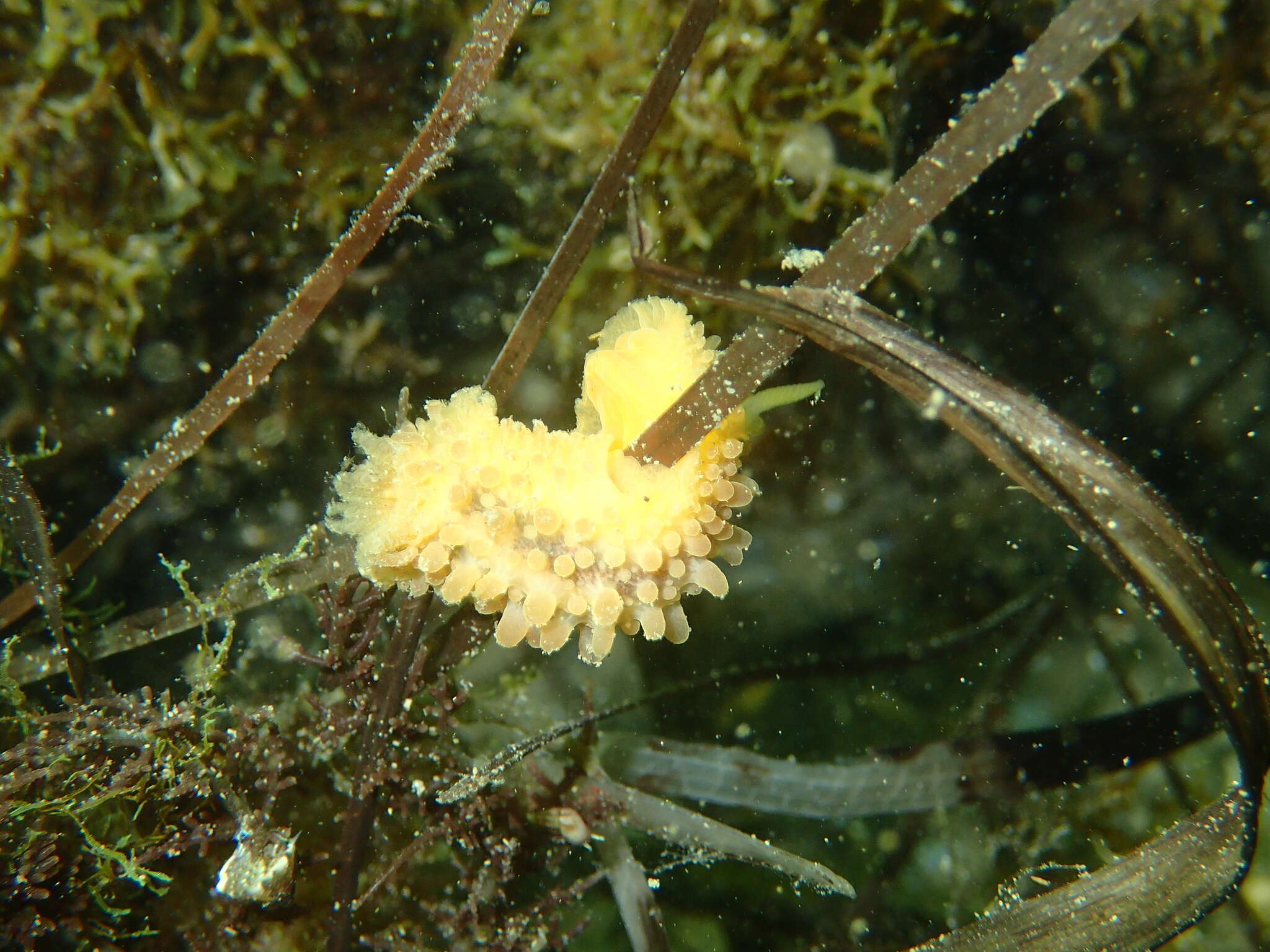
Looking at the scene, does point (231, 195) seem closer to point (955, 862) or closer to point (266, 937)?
point (266, 937)

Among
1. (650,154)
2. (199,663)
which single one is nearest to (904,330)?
(650,154)

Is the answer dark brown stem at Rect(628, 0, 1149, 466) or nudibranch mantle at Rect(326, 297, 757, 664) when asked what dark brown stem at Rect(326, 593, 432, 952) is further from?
dark brown stem at Rect(628, 0, 1149, 466)

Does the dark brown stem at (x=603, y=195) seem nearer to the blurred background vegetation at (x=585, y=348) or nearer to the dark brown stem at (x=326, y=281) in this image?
the dark brown stem at (x=326, y=281)

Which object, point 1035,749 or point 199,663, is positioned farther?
point 1035,749

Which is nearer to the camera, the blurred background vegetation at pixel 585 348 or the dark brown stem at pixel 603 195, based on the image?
the dark brown stem at pixel 603 195

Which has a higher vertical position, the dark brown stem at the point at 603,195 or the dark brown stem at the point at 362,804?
the dark brown stem at the point at 603,195

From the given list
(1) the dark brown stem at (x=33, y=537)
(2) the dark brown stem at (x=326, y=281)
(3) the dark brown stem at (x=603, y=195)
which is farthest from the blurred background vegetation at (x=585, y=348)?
(3) the dark brown stem at (x=603, y=195)

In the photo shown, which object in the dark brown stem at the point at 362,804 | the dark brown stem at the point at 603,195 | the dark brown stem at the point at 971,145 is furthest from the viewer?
the dark brown stem at the point at 362,804
